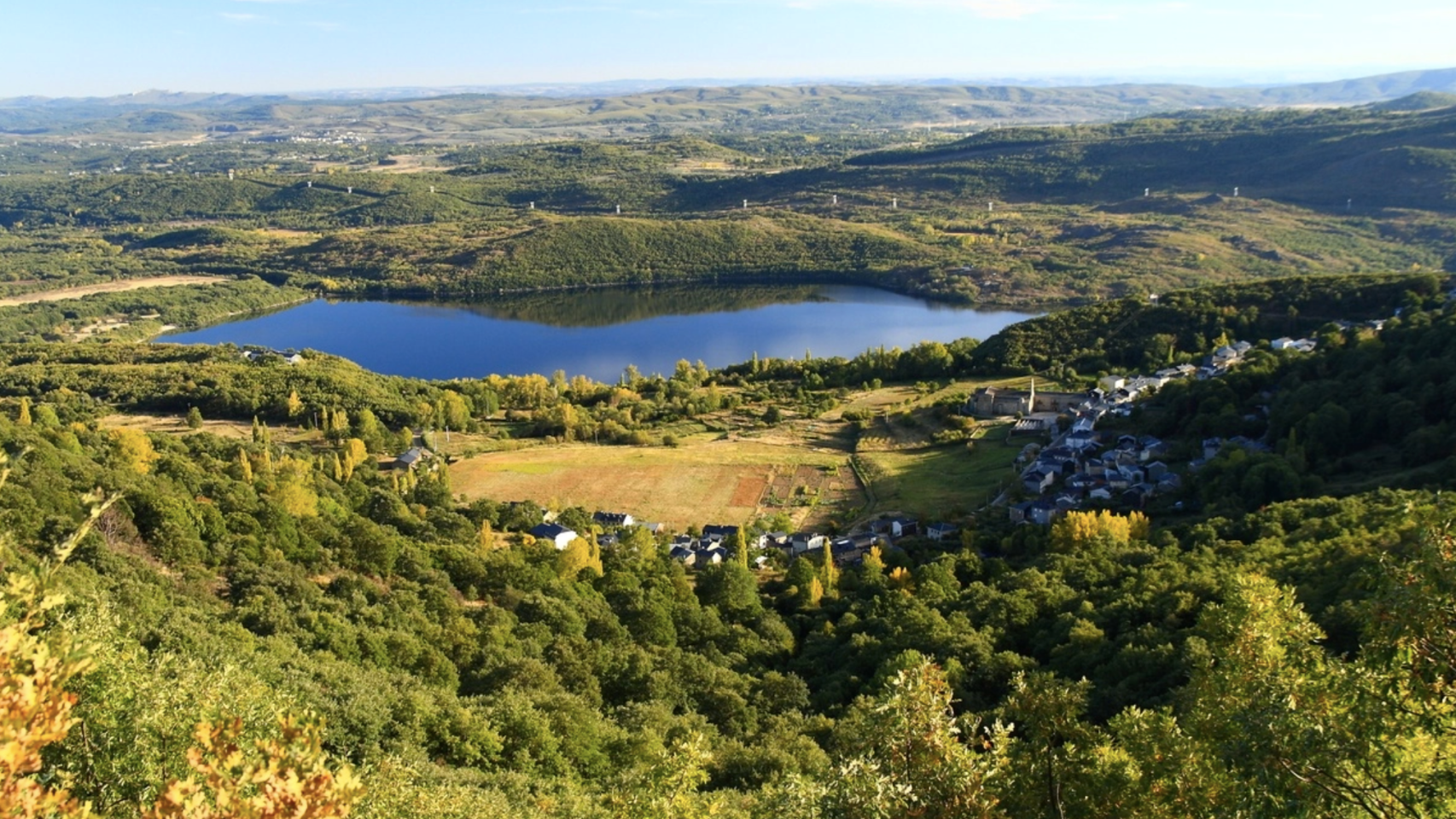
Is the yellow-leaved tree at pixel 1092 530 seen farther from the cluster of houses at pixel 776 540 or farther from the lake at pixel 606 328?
the lake at pixel 606 328

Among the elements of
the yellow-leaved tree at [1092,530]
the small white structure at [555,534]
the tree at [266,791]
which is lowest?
the small white structure at [555,534]

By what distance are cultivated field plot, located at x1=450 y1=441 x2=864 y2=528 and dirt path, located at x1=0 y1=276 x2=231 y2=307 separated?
64.4 metres

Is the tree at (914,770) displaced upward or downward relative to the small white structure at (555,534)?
upward

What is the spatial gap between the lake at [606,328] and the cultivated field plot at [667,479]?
25343 mm

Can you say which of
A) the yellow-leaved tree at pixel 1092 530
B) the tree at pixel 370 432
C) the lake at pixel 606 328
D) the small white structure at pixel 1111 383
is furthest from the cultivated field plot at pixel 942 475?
the lake at pixel 606 328

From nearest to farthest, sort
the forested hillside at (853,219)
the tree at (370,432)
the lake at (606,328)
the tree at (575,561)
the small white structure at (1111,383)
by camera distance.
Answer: the tree at (575,561) < the tree at (370,432) < the small white structure at (1111,383) < the lake at (606,328) < the forested hillside at (853,219)

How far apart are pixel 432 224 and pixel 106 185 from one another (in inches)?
2319

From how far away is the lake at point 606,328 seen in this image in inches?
2761

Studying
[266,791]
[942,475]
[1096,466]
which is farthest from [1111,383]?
[266,791]

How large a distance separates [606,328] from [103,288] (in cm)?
4746

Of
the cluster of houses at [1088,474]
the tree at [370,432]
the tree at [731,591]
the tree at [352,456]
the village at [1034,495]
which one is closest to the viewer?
the tree at [731,591]

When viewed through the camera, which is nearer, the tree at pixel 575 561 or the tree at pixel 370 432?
the tree at pixel 575 561

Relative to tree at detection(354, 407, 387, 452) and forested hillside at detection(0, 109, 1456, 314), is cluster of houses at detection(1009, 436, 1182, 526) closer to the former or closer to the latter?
tree at detection(354, 407, 387, 452)

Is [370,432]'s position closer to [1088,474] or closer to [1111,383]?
[1088,474]
